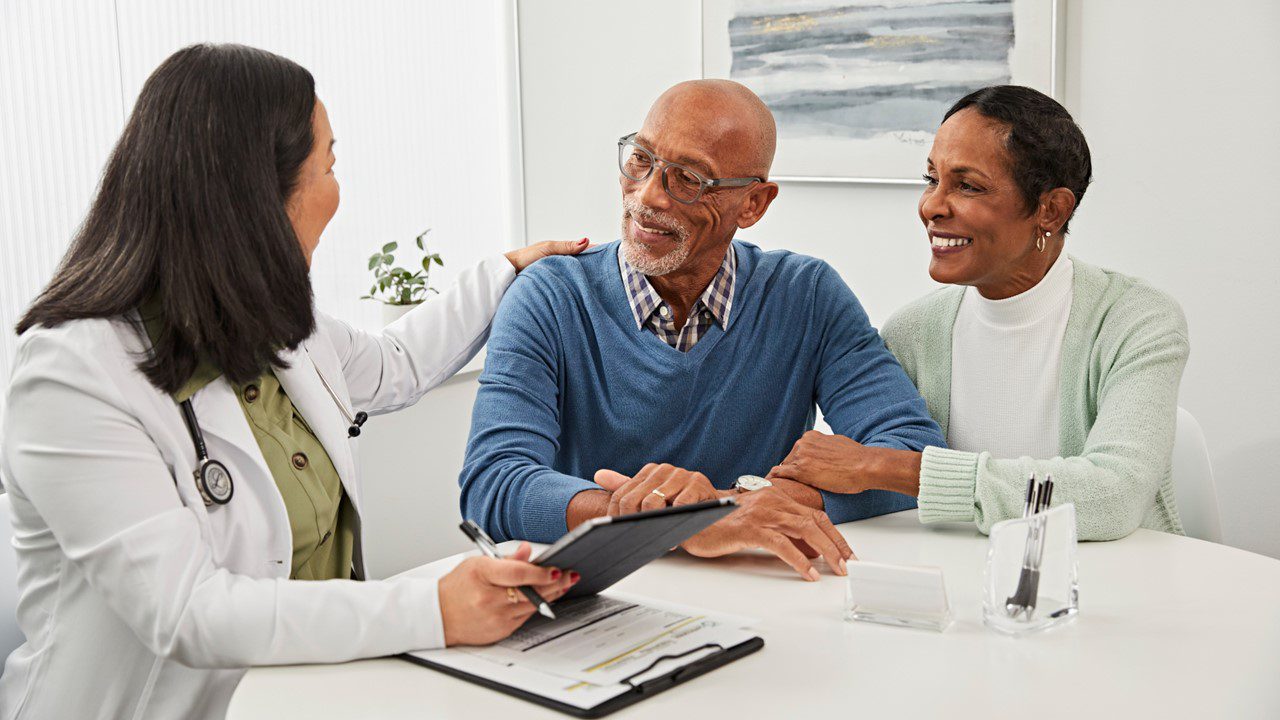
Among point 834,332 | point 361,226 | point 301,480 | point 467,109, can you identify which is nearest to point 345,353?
point 301,480

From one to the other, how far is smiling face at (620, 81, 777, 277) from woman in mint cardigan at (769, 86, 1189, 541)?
341 mm

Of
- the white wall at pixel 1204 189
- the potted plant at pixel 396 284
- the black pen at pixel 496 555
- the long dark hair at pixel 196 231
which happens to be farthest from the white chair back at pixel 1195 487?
the potted plant at pixel 396 284

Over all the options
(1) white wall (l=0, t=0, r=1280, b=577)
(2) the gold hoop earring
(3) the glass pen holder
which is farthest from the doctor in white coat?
(1) white wall (l=0, t=0, r=1280, b=577)

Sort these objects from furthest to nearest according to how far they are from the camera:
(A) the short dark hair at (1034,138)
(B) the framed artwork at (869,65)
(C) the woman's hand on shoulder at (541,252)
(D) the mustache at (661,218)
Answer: (B) the framed artwork at (869,65) → (C) the woman's hand on shoulder at (541,252) → (D) the mustache at (661,218) → (A) the short dark hair at (1034,138)

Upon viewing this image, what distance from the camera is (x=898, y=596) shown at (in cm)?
132

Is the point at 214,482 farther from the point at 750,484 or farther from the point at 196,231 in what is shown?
the point at 750,484

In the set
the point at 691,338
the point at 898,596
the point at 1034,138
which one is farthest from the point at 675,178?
the point at 898,596

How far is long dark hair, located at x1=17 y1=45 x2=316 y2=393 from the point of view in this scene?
1331 millimetres

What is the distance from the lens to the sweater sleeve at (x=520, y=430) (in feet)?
5.55

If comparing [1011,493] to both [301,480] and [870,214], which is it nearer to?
[301,480]

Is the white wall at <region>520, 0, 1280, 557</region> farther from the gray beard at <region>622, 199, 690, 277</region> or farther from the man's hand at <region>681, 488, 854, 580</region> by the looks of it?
the man's hand at <region>681, 488, 854, 580</region>

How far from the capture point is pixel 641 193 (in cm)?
207

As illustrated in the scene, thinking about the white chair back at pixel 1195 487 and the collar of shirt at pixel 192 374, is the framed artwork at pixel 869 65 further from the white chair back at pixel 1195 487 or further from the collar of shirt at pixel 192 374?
the collar of shirt at pixel 192 374

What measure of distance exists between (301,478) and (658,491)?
0.48 meters
